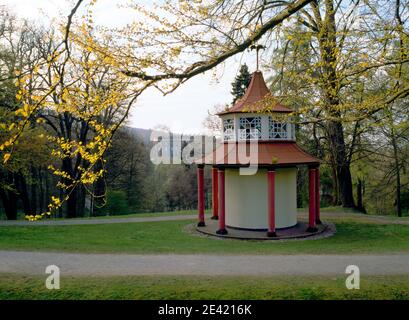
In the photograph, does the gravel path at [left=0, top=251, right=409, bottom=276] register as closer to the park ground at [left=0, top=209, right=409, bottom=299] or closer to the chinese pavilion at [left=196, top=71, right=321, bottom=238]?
the park ground at [left=0, top=209, right=409, bottom=299]

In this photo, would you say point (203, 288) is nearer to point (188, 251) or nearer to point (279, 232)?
point (188, 251)

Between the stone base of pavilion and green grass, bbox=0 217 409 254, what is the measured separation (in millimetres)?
419

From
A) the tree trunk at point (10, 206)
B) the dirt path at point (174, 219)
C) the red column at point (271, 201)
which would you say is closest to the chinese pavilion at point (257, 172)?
the red column at point (271, 201)

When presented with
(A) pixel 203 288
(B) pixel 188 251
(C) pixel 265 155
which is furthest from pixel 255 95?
(A) pixel 203 288

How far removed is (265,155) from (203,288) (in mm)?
8089

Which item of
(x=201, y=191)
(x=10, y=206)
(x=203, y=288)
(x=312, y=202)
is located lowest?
(x=203, y=288)

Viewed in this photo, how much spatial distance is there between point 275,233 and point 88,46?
1062 centimetres

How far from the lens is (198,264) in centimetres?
914

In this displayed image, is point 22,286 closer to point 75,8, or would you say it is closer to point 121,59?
point 121,59

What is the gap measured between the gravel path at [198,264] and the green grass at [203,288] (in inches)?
26.4

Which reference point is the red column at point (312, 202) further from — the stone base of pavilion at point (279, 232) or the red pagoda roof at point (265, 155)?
the red pagoda roof at point (265, 155)

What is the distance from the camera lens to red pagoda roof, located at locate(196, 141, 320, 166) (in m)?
13.8

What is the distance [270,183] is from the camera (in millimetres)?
13500
